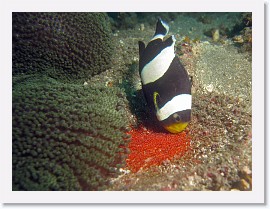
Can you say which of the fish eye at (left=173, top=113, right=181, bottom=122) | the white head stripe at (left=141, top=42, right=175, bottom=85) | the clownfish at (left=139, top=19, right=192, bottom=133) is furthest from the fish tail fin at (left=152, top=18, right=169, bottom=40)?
the fish eye at (left=173, top=113, right=181, bottom=122)

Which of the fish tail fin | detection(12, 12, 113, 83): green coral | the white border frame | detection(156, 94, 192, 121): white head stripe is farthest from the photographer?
detection(12, 12, 113, 83): green coral

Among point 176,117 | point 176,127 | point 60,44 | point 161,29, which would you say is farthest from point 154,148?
point 60,44

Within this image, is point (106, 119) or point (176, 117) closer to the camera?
point (176, 117)

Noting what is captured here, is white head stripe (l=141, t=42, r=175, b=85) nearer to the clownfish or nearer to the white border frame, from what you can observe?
the clownfish

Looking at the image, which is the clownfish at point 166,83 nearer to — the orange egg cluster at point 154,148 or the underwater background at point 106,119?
the orange egg cluster at point 154,148

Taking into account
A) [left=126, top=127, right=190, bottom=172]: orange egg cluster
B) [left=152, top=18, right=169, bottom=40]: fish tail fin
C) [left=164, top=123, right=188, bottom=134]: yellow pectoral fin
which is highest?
[left=152, top=18, right=169, bottom=40]: fish tail fin

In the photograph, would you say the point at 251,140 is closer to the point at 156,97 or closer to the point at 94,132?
the point at 156,97
